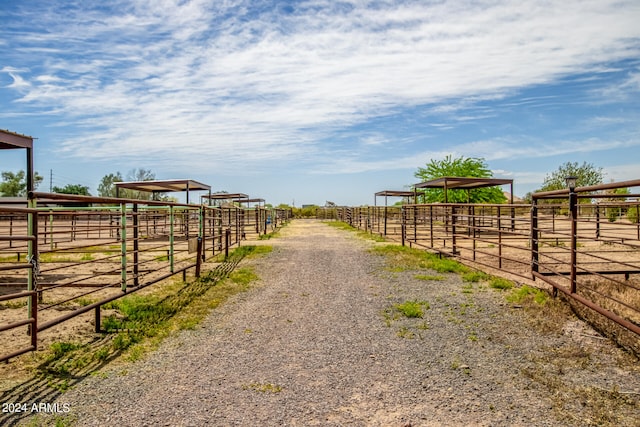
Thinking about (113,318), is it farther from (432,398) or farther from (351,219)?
(351,219)

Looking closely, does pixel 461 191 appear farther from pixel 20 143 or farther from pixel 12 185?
pixel 12 185

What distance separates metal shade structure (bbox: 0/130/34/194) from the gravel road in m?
6.08

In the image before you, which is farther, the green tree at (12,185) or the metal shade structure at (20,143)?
the green tree at (12,185)

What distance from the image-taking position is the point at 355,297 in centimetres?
671

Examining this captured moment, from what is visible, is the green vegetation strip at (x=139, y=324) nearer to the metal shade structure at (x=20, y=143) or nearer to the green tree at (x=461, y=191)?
the metal shade structure at (x=20, y=143)

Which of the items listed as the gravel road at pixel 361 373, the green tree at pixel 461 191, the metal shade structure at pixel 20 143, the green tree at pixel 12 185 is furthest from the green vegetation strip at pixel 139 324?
the green tree at pixel 12 185

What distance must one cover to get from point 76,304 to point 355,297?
4.01 m

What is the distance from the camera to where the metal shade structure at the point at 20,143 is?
8.66 meters

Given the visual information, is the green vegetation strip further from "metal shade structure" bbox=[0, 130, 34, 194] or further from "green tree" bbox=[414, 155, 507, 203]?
"green tree" bbox=[414, 155, 507, 203]

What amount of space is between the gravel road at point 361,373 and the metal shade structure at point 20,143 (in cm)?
608

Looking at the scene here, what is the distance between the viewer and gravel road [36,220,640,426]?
3037 millimetres

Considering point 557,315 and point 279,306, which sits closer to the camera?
point 557,315

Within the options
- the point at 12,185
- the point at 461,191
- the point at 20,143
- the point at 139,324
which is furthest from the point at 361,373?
the point at 12,185

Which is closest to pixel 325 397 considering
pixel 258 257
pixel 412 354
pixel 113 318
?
pixel 412 354
